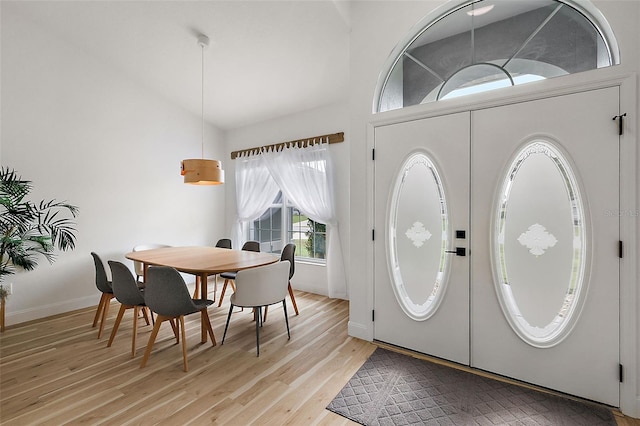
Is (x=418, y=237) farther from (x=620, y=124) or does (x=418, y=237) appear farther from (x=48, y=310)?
(x=48, y=310)

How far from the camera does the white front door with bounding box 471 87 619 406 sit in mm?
1872

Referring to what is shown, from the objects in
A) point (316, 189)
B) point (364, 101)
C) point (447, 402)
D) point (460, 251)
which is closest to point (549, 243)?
point (460, 251)

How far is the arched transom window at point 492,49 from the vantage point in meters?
1.98

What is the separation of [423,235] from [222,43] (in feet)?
9.85

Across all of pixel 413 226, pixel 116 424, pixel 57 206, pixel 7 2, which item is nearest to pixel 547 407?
pixel 413 226

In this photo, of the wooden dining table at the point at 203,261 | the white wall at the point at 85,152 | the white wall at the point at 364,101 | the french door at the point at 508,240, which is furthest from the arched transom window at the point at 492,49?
the white wall at the point at 85,152

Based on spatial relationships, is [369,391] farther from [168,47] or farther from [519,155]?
[168,47]

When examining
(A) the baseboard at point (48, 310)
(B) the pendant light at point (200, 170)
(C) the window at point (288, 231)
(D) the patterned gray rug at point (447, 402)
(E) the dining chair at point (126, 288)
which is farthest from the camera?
(C) the window at point (288, 231)

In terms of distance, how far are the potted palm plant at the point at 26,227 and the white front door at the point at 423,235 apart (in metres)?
3.67

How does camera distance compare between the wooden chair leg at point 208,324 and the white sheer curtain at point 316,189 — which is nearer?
the wooden chair leg at point 208,324

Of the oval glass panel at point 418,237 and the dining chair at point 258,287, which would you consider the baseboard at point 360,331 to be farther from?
the dining chair at point 258,287

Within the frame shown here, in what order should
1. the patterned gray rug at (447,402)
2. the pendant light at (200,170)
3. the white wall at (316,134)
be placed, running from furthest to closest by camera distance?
1. the white wall at (316,134)
2. the pendant light at (200,170)
3. the patterned gray rug at (447,402)

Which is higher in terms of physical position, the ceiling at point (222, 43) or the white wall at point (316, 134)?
the ceiling at point (222, 43)

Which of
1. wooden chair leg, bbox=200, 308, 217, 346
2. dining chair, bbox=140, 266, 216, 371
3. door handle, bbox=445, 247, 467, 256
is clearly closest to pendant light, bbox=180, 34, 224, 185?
dining chair, bbox=140, 266, 216, 371
